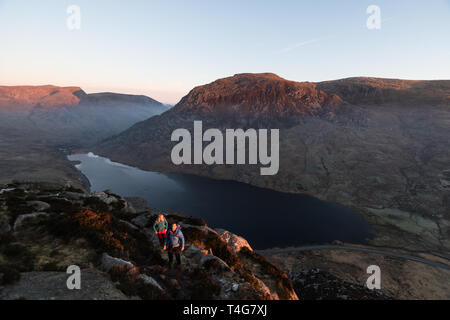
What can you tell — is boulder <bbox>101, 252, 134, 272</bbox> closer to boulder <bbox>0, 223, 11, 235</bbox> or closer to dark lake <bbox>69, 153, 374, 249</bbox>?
boulder <bbox>0, 223, 11, 235</bbox>

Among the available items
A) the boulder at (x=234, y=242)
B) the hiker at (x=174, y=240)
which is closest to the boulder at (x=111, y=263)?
the hiker at (x=174, y=240)

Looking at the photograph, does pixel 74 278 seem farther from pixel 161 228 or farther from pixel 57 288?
pixel 161 228

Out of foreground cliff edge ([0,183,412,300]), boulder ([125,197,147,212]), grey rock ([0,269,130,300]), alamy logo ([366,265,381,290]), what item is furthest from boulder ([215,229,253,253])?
boulder ([125,197,147,212])

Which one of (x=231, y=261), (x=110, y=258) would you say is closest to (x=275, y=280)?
(x=231, y=261)

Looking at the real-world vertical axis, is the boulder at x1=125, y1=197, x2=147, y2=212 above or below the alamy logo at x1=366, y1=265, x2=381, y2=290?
above

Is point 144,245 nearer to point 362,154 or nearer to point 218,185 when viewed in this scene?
point 218,185

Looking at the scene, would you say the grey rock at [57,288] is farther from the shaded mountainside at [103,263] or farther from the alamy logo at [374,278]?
the alamy logo at [374,278]
